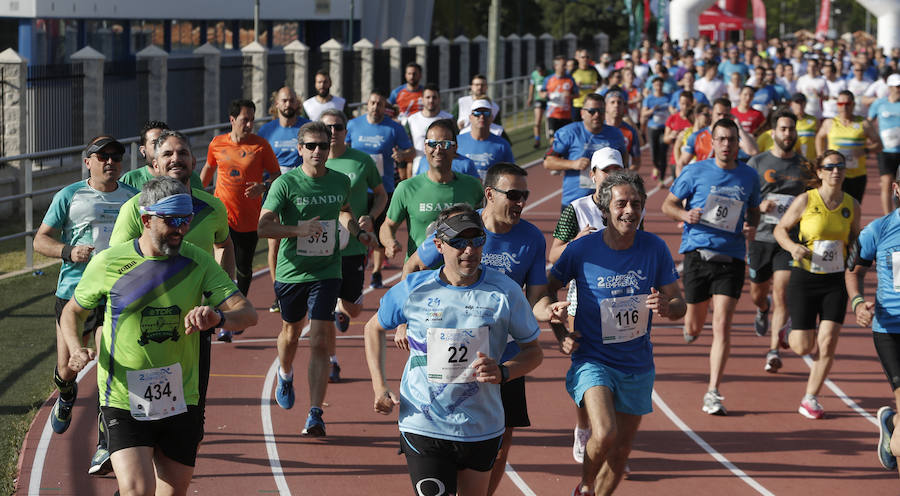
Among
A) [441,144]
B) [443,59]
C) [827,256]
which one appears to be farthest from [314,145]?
[443,59]

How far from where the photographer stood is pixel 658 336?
523 inches

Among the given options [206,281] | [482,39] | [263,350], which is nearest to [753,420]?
[263,350]

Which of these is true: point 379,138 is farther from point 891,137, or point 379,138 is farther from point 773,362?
point 891,137

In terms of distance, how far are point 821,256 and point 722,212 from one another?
0.84m

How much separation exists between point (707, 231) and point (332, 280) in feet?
9.87

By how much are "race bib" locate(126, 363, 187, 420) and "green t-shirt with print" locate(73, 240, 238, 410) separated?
3 cm

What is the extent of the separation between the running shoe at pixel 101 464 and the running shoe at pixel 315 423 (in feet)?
4.87

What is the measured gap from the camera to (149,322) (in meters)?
6.27

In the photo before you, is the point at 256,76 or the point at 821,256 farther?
the point at 256,76

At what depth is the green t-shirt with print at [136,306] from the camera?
6.26 m

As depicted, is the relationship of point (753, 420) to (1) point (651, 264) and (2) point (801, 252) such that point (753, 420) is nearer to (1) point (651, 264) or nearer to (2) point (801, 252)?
(2) point (801, 252)

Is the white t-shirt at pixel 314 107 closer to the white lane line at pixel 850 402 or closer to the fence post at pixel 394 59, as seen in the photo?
the white lane line at pixel 850 402

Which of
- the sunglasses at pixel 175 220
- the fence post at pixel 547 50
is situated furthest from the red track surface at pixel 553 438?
the fence post at pixel 547 50

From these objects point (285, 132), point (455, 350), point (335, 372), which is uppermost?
point (285, 132)
